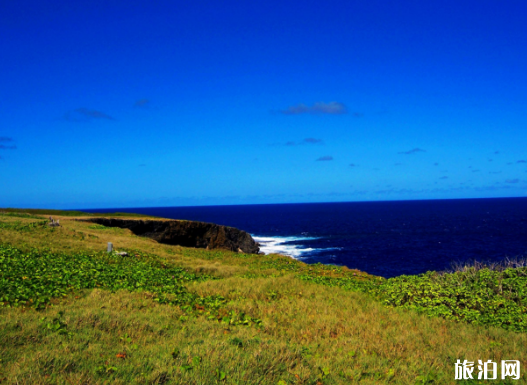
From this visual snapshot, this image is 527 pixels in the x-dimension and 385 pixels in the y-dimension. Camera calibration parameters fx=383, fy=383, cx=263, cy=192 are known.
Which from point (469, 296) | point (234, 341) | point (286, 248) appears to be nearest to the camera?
point (234, 341)

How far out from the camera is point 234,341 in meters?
8.47

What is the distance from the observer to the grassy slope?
259 inches

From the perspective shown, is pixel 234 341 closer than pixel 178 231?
Yes

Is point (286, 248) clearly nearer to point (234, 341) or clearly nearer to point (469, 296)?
point (469, 296)

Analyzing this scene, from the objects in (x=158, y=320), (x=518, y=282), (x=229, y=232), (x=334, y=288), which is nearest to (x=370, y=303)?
(x=334, y=288)

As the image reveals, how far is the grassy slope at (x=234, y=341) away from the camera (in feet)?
21.6

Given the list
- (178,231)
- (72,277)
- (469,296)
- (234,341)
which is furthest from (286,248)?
(234,341)

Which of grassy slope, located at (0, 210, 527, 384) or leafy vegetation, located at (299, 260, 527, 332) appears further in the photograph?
leafy vegetation, located at (299, 260, 527, 332)

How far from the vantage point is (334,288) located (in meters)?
16.8

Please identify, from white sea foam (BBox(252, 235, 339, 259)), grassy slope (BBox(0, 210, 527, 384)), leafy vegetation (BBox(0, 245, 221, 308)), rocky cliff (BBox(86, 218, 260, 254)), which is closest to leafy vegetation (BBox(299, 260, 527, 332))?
grassy slope (BBox(0, 210, 527, 384))

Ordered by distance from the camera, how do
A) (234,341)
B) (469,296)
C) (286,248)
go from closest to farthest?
1. (234,341)
2. (469,296)
3. (286,248)

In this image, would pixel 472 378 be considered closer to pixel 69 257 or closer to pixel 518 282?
pixel 518 282

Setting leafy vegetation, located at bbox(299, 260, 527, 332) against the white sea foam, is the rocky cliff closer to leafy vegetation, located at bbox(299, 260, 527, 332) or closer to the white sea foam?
the white sea foam

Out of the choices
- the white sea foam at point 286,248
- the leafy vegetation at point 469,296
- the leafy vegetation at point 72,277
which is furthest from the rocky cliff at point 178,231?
the leafy vegetation at point 469,296
